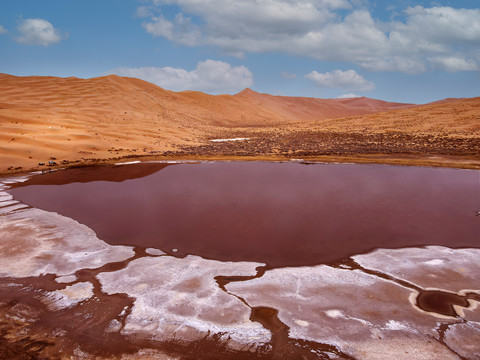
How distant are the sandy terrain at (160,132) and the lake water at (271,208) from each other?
388 cm

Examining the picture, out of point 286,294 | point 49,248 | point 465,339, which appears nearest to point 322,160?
point 286,294

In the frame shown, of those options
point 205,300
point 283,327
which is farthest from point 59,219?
point 283,327

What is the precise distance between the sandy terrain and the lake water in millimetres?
3885

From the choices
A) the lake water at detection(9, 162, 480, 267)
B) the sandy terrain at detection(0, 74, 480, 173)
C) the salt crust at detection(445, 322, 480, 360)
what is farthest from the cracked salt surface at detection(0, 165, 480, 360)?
the sandy terrain at detection(0, 74, 480, 173)

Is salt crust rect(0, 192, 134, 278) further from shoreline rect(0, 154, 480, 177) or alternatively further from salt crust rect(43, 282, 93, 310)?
shoreline rect(0, 154, 480, 177)

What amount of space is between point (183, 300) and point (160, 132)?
2282cm

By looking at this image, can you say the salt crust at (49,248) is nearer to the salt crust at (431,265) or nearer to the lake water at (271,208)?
the lake water at (271,208)

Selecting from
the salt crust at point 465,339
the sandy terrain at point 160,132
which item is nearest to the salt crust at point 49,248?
the salt crust at point 465,339

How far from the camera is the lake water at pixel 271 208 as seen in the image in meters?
6.13

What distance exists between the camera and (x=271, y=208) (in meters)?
8.24

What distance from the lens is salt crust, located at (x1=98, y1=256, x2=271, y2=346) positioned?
379 cm

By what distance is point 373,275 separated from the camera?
497cm

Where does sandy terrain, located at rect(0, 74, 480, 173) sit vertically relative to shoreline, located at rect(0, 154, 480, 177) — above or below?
above

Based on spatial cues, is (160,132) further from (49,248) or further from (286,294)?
(286,294)
